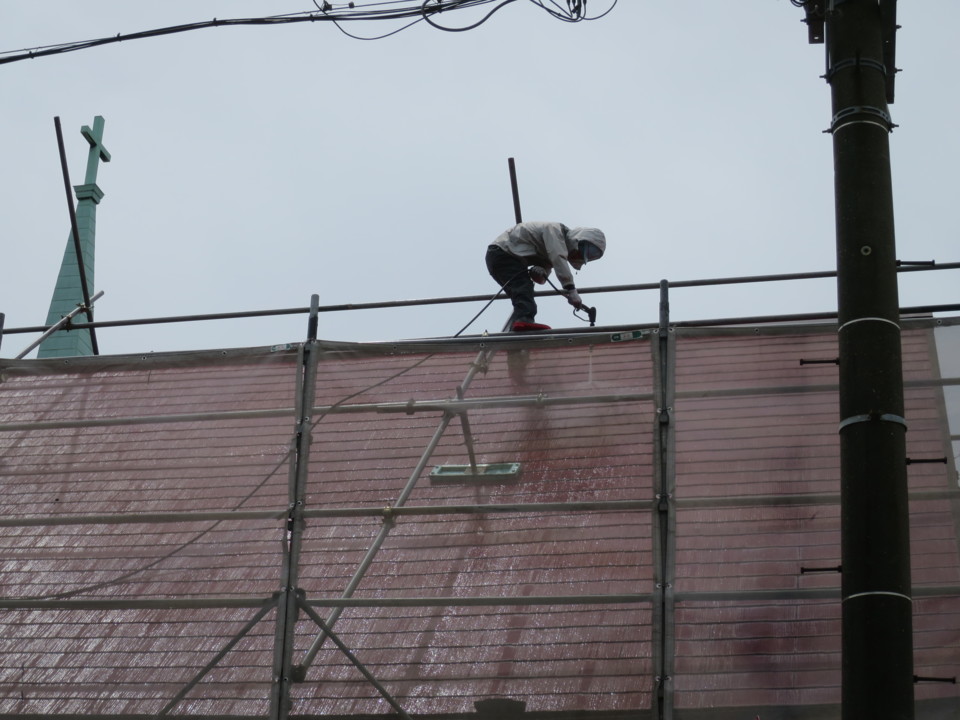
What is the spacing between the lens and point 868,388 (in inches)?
213

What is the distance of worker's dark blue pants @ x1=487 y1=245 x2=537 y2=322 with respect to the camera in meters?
11.2

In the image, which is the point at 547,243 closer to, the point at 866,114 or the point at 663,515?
the point at 663,515

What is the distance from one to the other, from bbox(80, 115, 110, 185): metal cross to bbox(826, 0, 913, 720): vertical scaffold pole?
17.3 metres

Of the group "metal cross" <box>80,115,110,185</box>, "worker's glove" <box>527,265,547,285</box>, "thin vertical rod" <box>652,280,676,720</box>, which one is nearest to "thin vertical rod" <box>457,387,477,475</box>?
"thin vertical rod" <box>652,280,676,720</box>

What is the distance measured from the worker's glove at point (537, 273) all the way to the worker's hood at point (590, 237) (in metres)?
0.33

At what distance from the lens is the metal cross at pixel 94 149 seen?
70.7 ft

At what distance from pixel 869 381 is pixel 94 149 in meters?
18.3

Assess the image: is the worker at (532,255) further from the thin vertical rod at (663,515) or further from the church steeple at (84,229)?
the church steeple at (84,229)

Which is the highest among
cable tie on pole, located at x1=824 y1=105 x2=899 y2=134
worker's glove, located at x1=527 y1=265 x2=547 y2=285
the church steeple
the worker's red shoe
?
the church steeple

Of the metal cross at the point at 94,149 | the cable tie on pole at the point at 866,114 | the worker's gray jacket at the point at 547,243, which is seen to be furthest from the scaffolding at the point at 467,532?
the metal cross at the point at 94,149

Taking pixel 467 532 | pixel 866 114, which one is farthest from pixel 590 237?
pixel 866 114

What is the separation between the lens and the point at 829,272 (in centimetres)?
1034

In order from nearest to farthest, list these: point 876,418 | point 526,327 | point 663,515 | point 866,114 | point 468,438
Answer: point 876,418, point 866,114, point 663,515, point 468,438, point 526,327

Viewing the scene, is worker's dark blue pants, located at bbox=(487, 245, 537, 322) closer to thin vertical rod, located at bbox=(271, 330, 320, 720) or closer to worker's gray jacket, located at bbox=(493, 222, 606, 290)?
worker's gray jacket, located at bbox=(493, 222, 606, 290)
